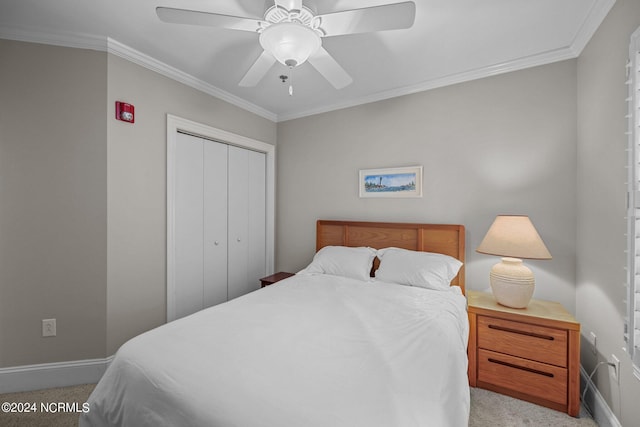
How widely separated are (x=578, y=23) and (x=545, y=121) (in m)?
0.66

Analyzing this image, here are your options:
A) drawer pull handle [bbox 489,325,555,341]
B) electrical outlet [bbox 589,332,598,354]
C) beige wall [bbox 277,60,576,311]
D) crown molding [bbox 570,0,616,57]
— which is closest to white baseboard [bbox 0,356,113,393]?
beige wall [bbox 277,60,576,311]

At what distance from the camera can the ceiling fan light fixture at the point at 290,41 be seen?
1.43 meters

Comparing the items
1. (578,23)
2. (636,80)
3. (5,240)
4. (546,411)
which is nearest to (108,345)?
(5,240)

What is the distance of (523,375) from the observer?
188 centimetres

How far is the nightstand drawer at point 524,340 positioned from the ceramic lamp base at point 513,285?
0.15 m

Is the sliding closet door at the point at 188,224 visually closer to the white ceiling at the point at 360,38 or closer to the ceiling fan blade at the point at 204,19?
the white ceiling at the point at 360,38

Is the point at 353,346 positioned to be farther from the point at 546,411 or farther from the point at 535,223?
the point at 535,223

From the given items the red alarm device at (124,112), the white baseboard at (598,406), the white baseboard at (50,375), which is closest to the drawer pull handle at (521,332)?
the white baseboard at (598,406)

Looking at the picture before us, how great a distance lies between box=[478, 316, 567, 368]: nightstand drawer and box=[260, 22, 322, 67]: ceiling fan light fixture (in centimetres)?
214

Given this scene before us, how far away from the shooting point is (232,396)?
94cm

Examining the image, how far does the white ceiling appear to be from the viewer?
1.73 m

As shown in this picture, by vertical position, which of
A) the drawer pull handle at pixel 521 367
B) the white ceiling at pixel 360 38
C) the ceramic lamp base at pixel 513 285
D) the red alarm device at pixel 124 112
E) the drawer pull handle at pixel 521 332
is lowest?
the drawer pull handle at pixel 521 367

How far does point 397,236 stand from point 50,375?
9.96 feet

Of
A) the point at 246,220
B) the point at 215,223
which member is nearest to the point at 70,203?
the point at 215,223
